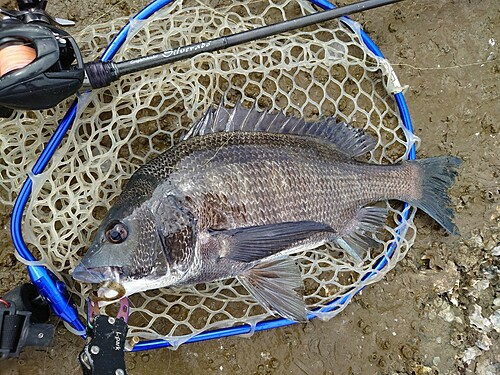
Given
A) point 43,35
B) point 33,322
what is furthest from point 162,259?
point 43,35

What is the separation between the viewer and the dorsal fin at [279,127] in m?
2.63

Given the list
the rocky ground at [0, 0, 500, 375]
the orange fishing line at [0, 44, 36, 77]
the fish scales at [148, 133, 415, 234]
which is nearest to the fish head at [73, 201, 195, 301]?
the fish scales at [148, 133, 415, 234]

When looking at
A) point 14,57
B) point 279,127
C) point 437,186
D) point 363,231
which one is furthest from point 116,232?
point 437,186

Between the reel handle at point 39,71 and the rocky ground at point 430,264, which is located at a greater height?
the reel handle at point 39,71

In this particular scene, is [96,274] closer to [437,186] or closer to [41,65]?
[41,65]

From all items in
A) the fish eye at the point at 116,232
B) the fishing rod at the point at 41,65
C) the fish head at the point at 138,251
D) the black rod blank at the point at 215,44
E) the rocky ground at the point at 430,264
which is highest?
the fishing rod at the point at 41,65

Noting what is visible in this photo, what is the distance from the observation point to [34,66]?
2121 millimetres

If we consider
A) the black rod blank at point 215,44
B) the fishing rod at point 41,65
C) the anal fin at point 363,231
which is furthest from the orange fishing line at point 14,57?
the anal fin at point 363,231

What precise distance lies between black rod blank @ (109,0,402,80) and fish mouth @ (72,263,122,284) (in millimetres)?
905

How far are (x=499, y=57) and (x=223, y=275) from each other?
229cm

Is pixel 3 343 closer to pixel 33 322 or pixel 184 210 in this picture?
pixel 33 322

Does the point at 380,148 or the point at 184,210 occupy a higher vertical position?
the point at 184,210

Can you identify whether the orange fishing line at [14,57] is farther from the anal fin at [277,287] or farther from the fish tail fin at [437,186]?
the fish tail fin at [437,186]

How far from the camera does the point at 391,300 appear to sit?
320 centimetres
